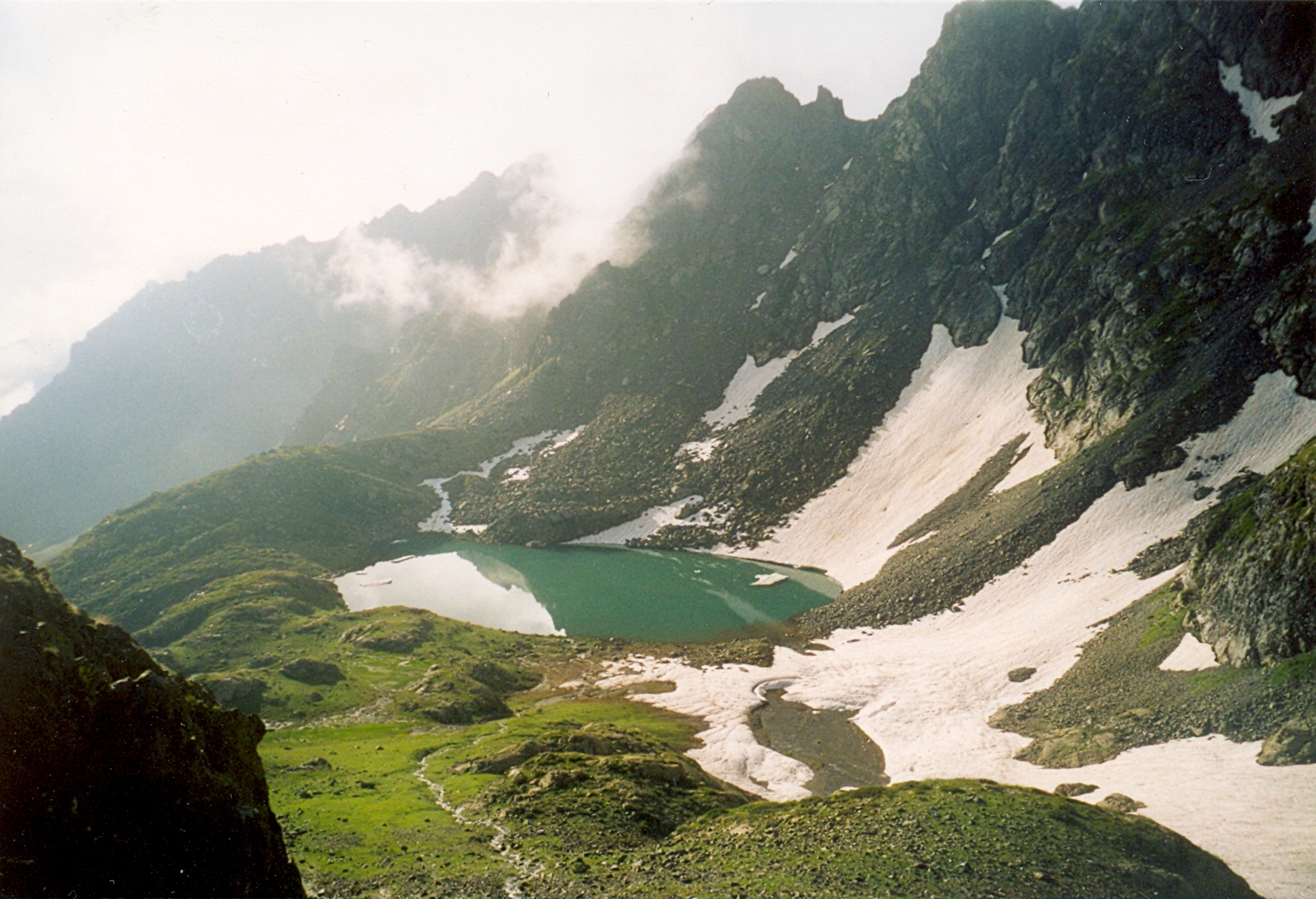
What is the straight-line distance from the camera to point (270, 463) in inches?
5330

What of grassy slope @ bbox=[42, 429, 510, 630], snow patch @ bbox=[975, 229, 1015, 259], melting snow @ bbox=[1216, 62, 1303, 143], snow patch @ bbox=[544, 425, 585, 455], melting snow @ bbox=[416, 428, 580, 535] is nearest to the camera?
melting snow @ bbox=[1216, 62, 1303, 143]

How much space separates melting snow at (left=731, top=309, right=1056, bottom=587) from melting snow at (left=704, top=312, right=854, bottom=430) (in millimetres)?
25202

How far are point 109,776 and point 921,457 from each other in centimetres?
9499

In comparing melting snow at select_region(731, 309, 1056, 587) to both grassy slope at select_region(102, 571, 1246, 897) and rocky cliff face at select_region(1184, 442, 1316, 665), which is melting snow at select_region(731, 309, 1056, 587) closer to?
rocky cliff face at select_region(1184, 442, 1316, 665)

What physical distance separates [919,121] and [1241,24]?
51.7 metres

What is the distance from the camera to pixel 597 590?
8888cm

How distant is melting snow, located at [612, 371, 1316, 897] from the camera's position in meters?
24.2

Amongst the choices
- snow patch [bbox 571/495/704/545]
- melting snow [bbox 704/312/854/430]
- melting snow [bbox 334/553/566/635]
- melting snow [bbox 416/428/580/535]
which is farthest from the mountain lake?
melting snow [bbox 704/312/854/430]

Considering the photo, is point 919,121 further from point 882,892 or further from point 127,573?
point 127,573

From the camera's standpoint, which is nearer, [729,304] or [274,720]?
[274,720]

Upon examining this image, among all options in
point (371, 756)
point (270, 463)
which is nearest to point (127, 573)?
point (270, 463)

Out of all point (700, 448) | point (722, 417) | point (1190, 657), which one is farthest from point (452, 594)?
point (1190, 657)

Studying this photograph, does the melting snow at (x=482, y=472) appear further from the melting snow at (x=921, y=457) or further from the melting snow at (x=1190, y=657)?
the melting snow at (x=1190, y=657)

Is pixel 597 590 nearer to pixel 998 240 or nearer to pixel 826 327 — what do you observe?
pixel 826 327
